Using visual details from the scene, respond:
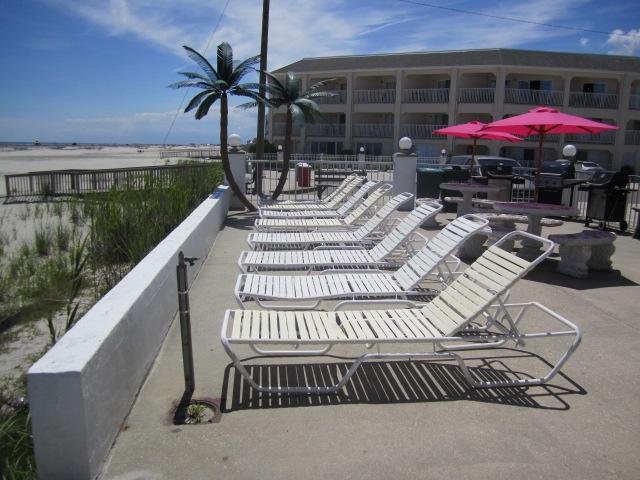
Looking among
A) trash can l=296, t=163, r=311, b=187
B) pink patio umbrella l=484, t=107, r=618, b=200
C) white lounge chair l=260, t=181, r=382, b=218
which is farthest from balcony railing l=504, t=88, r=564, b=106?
white lounge chair l=260, t=181, r=382, b=218

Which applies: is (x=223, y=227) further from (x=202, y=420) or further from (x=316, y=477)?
(x=316, y=477)

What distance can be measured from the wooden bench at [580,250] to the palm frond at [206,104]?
27.8 feet

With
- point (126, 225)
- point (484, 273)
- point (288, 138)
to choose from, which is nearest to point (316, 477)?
point (484, 273)

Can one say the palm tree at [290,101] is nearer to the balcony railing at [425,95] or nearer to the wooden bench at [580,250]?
the wooden bench at [580,250]

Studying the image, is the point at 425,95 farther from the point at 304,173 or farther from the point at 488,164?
the point at 304,173

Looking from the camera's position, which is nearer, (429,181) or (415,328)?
(415,328)

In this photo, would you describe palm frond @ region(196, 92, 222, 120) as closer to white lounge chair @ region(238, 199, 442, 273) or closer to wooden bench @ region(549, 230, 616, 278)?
white lounge chair @ region(238, 199, 442, 273)

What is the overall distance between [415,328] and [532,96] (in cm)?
3650

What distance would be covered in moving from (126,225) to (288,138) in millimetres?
8454

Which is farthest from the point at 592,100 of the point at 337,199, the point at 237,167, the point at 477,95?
the point at 337,199

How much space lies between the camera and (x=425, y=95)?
3788cm

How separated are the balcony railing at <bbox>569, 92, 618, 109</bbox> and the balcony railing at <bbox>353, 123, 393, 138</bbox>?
13003 millimetres

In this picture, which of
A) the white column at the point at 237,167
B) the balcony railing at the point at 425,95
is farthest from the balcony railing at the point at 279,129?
the white column at the point at 237,167

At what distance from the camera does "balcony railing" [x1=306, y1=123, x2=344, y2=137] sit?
41.6 meters
